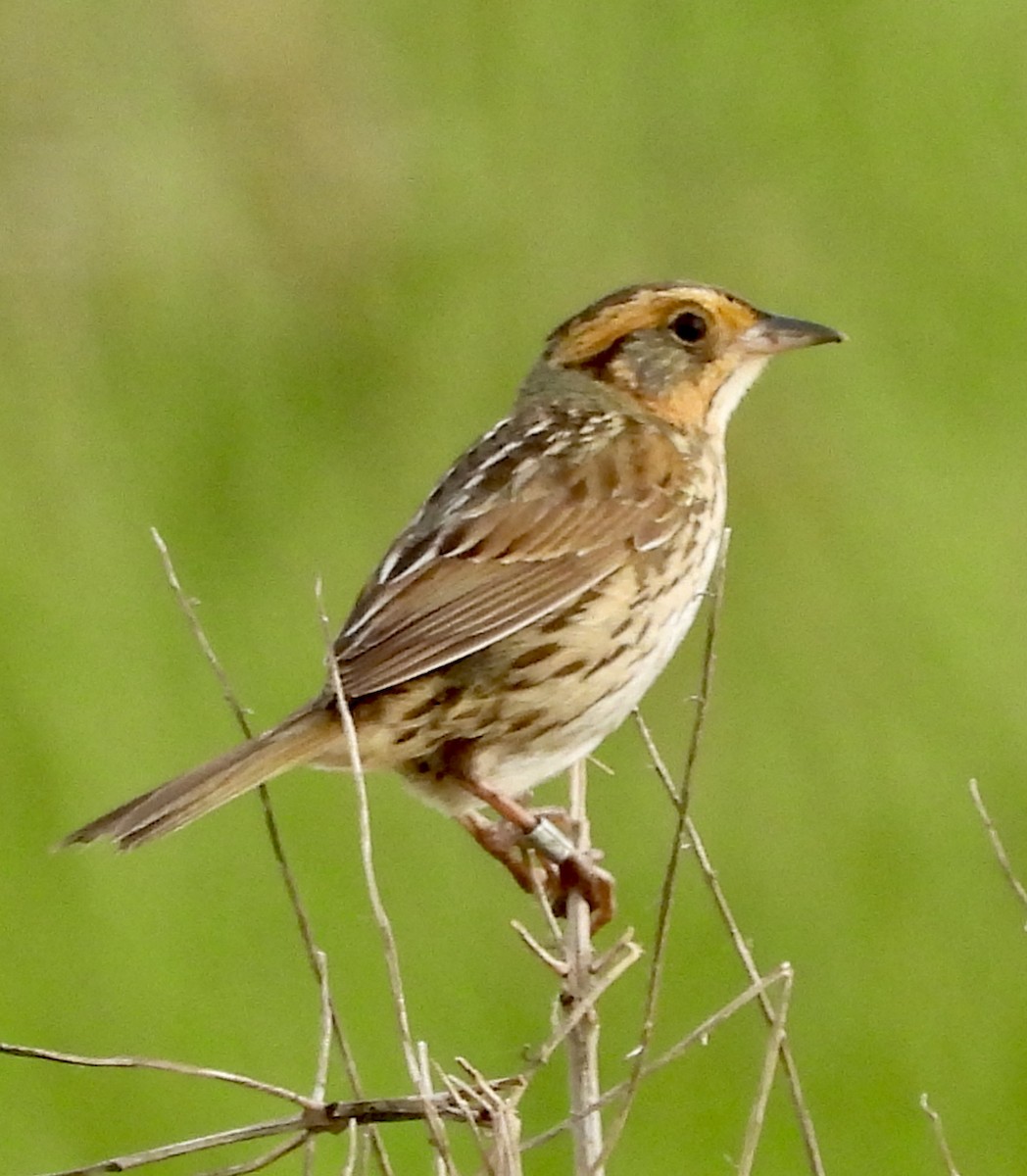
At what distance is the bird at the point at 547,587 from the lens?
12.5ft

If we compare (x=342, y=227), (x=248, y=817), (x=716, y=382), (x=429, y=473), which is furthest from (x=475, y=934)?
(x=342, y=227)

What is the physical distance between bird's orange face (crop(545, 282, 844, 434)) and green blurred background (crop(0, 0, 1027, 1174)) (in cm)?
126

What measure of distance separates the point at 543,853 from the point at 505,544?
521 mm

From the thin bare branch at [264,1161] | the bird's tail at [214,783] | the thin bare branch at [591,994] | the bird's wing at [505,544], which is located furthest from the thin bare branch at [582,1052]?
the bird's wing at [505,544]

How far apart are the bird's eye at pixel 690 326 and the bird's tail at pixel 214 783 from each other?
1.16 meters

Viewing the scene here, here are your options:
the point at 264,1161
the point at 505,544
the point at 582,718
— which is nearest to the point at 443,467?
the point at 505,544

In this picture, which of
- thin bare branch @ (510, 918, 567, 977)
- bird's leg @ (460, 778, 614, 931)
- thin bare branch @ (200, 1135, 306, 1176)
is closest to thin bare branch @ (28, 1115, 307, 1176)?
thin bare branch @ (200, 1135, 306, 1176)

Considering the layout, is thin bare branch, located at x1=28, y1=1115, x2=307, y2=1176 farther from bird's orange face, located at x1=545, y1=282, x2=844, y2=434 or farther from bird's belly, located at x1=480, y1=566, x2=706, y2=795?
bird's orange face, located at x1=545, y1=282, x2=844, y2=434

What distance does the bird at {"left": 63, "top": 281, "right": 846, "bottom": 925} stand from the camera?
381 centimetres

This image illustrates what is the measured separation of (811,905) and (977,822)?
0.44 meters

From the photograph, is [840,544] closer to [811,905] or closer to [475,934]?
[811,905]

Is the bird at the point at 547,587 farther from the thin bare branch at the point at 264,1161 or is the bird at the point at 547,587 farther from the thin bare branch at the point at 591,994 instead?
the thin bare branch at the point at 264,1161

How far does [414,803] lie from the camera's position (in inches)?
230

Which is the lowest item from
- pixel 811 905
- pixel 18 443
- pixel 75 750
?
pixel 811 905
